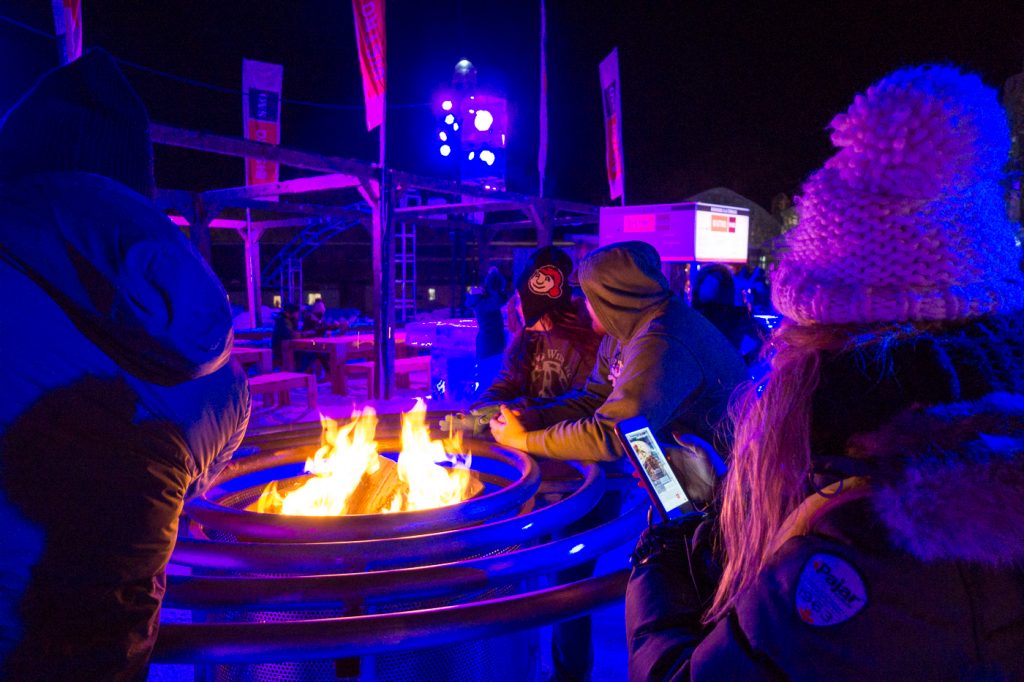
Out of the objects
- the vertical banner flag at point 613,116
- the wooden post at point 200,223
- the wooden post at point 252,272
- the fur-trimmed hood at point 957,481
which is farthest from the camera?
the wooden post at point 252,272

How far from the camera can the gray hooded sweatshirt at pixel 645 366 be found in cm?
235

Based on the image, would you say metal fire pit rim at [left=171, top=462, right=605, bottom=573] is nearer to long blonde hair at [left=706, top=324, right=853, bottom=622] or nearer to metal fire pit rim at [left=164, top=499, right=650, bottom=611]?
metal fire pit rim at [left=164, top=499, right=650, bottom=611]

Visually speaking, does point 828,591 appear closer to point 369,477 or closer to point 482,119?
point 369,477

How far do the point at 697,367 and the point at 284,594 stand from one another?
66.4 inches

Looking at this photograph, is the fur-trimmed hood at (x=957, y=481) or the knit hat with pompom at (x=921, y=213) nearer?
the fur-trimmed hood at (x=957, y=481)

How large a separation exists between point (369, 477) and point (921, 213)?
2326 mm

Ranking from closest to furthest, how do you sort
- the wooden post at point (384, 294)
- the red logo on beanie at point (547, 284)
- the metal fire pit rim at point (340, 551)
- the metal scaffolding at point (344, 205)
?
the metal fire pit rim at point (340, 551) → the red logo on beanie at point (547, 284) → the metal scaffolding at point (344, 205) → the wooden post at point (384, 294)

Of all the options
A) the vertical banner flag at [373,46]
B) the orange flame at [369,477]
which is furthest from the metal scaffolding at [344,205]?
the orange flame at [369,477]

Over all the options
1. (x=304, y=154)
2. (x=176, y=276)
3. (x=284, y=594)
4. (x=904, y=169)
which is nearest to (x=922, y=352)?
(x=904, y=169)

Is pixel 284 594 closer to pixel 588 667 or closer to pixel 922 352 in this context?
pixel 922 352

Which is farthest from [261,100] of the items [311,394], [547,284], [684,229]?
[547,284]

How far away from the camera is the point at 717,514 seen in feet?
4.82

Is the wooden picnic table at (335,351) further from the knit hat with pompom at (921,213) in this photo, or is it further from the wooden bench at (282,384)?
the knit hat with pompom at (921,213)

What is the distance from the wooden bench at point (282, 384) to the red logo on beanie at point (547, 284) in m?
6.24
